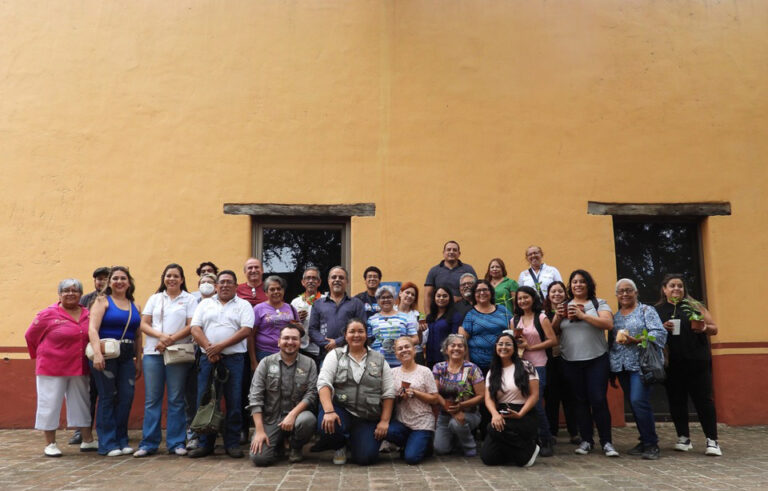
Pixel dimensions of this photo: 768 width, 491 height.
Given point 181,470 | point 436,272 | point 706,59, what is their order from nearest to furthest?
point 181,470, point 436,272, point 706,59

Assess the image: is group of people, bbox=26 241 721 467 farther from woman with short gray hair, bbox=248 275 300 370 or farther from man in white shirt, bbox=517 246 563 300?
man in white shirt, bbox=517 246 563 300

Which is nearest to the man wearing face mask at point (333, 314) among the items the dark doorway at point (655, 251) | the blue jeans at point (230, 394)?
the blue jeans at point (230, 394)

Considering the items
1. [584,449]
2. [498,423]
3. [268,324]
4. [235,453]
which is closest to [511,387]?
[498,423]

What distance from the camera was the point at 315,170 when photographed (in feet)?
22.9

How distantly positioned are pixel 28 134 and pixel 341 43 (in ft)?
12.7

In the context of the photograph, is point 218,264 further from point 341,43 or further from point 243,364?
point 341,43

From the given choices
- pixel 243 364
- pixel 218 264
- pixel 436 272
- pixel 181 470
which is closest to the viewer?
pixel 181 470

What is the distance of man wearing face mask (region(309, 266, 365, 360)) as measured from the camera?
547 cm

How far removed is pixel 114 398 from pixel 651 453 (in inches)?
187

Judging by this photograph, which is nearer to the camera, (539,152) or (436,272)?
(436,272)

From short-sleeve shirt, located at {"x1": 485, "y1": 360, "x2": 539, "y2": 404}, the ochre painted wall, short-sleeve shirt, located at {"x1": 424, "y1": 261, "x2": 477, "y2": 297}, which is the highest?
the ochre painted wall

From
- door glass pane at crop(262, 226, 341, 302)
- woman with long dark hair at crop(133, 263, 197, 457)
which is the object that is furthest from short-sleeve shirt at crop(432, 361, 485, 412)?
door glass pane at crop(262, 226, 341, 302)

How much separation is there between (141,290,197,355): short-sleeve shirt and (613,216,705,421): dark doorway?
16.6 ft

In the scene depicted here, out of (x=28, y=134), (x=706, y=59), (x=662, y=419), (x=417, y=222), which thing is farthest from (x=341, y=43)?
(x=662, y=419)
